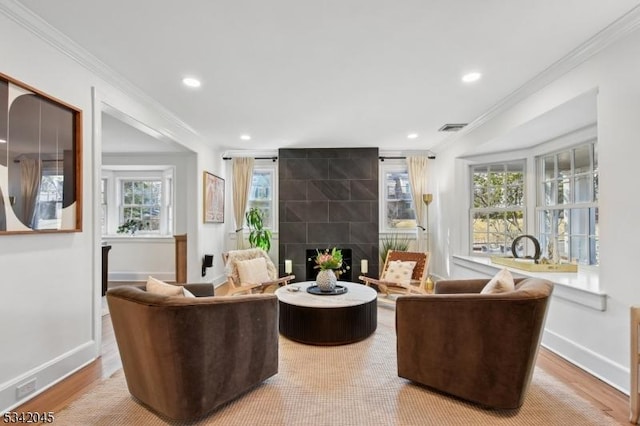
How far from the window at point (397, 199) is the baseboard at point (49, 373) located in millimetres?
4669

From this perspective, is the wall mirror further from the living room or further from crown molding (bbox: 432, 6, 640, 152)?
crown molding (bbox: 432, 6, 640, 152)

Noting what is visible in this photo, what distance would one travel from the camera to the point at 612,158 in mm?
2301

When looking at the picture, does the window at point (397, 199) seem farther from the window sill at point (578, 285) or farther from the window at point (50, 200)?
the window at point (50, 200)

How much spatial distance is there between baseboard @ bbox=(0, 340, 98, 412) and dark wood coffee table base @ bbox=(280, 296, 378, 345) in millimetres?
1667

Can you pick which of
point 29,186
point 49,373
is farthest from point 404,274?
point 29,186

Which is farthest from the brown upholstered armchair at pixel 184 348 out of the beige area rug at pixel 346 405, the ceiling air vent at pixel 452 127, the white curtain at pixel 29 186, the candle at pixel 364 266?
the ceiling air vent at pixel 452 127

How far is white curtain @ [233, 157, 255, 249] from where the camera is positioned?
5.91 m

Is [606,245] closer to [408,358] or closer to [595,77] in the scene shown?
[595,77]

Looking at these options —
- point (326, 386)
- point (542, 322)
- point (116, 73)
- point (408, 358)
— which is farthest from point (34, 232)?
point (542, 322)

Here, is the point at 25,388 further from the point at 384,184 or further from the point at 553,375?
the point at 384,184

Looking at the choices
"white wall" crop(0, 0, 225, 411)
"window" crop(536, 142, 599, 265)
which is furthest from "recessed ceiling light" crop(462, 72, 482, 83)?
"white wall" crop(0, 0, 225, 411)

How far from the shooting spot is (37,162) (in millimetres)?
2143

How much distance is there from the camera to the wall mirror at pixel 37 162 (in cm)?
195

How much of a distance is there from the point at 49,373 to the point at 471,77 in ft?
13.5
